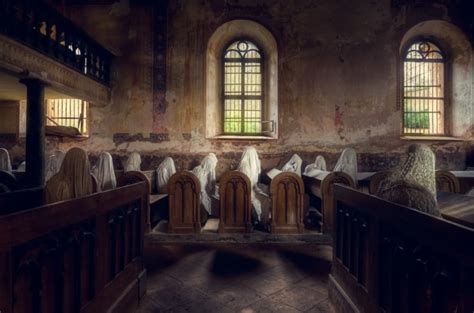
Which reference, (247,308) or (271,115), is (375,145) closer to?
(271,115)

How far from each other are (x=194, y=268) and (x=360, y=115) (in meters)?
6.11

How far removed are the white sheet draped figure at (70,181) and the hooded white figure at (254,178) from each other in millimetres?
3332

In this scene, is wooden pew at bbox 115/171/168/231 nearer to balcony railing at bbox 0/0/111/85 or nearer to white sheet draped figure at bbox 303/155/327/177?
balcony railing at bbox 0/0/111/85

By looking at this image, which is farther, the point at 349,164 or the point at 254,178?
the point at 254,178

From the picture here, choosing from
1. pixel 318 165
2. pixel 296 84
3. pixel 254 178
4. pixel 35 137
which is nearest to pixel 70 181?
pixel 35 137

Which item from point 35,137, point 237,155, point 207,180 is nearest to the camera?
point 35,137

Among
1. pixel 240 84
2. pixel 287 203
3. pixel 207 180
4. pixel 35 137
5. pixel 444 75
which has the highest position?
pixel 444 75

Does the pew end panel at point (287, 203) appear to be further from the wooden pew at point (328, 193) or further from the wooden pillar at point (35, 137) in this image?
the wooden pillar at point (35, 137)

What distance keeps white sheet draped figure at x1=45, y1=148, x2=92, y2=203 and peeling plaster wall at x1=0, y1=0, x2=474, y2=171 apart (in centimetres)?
514

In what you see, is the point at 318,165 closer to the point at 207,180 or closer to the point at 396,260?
the point at 207,180

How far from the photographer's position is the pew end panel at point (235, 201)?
200 inches

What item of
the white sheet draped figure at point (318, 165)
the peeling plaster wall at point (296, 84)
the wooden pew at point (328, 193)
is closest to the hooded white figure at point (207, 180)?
the peeling plaster wall at point (296, 84)

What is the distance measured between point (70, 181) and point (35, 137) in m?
3.79

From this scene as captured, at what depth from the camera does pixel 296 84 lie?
306 inches
